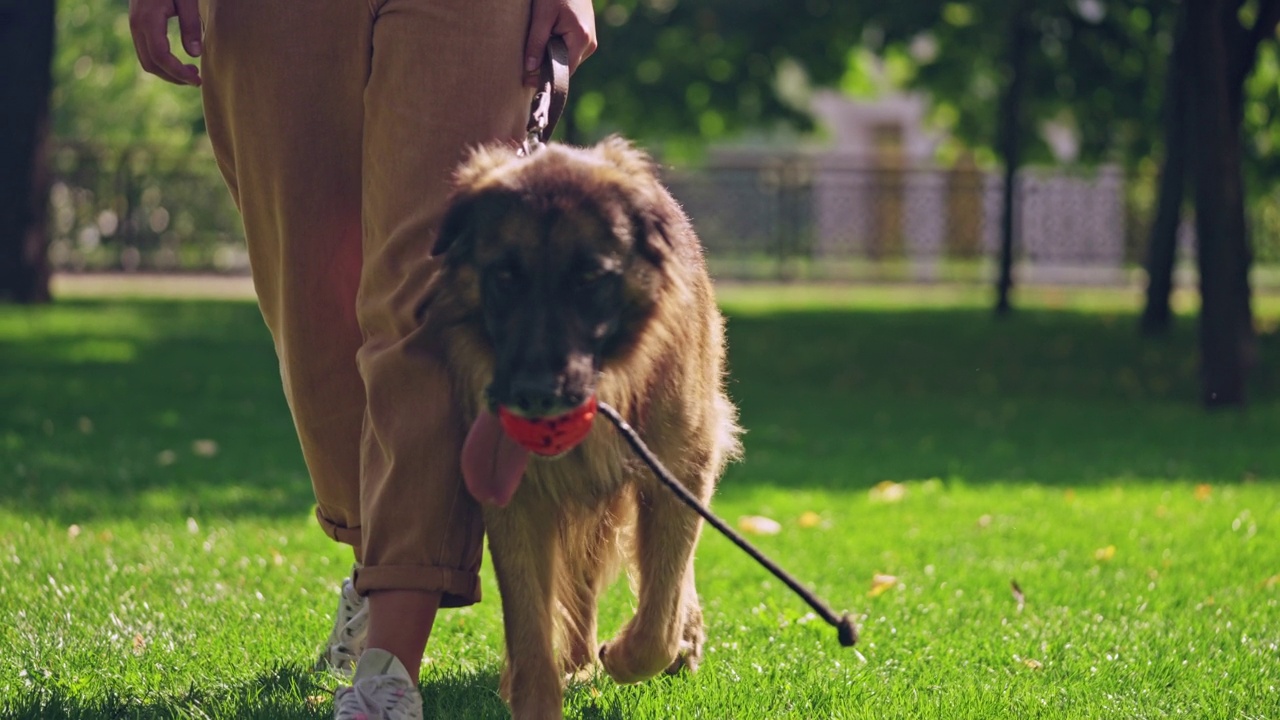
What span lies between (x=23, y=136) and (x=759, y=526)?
12.6 metres

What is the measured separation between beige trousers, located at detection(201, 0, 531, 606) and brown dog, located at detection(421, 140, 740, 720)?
12cm

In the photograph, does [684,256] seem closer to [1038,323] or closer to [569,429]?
[569,429]

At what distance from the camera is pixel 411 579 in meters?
3.21

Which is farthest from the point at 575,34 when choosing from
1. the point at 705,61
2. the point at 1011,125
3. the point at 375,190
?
the point at 1011,125

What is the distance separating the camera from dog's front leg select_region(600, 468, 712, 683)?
3.42m

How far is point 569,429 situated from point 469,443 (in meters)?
0.27

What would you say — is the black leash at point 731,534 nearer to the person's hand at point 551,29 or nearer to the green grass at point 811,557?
the green grass at point 811,557

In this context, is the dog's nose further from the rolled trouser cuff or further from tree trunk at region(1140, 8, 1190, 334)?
tree trunk at region(1140, 8, 1190, 334)

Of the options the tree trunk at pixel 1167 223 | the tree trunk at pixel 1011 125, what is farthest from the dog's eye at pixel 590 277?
the tree trunk at pixel 1011 125

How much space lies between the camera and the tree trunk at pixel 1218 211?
31.1 ft

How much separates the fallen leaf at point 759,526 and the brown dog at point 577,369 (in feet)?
7.84

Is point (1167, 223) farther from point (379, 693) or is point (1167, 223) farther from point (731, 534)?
point (379, 693)

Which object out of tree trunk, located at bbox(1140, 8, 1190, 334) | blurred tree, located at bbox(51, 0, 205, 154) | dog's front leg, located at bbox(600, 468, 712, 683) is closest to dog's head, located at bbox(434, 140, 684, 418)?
dog's front leg, located at bbox(600, 468, 712, 683)

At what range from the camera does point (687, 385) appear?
328 centimetres
